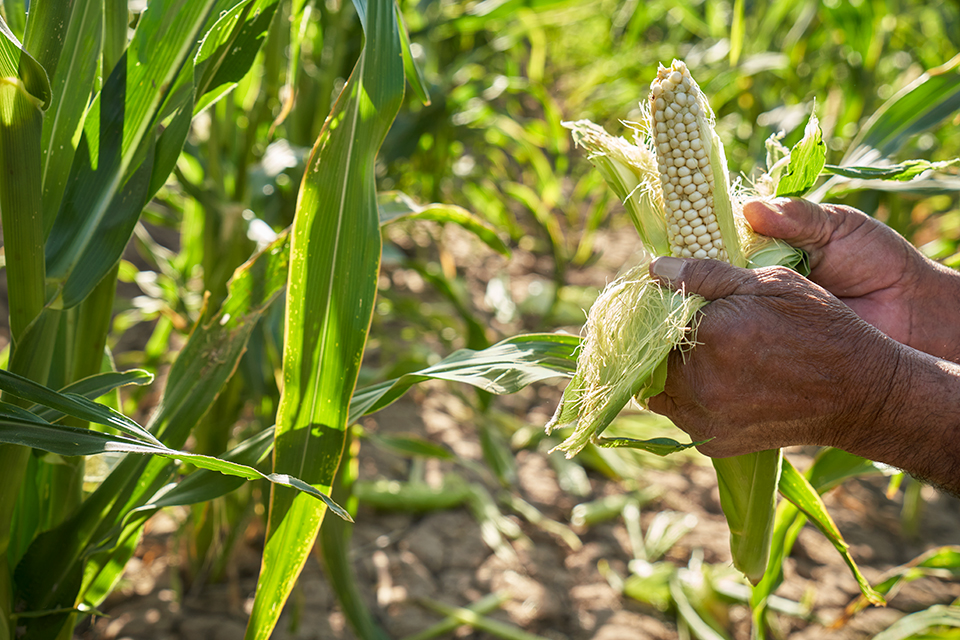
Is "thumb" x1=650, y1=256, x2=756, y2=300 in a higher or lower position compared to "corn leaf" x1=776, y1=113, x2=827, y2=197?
lower

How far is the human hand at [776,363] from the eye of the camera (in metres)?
0.73

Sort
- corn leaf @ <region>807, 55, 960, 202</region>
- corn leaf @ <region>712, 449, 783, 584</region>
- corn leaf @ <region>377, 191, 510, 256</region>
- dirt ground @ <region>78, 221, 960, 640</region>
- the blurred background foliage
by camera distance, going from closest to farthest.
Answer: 1. corn leaf @ <region>712, 449, 783, 584</region>
2. corn leaf @ <region>377, 191, 510, 256</region>
3. corn leaf @ <region>807, 55, 960, 202</region>
4. the blurred background foliage
5. dirt ground @ <region>78, 221, 960, 640</region>

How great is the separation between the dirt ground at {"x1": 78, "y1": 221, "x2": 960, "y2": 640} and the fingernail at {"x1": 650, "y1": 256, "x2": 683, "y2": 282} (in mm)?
1051

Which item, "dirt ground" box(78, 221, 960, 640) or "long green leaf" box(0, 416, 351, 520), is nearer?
"long green leaf" box(0, 416, 351, 520)

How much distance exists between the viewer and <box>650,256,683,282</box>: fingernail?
30.6 inches

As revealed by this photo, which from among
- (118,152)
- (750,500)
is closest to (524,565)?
(750,500)

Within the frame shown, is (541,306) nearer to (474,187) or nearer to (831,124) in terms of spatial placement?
(474,187)

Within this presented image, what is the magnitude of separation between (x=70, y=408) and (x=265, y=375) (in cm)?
68

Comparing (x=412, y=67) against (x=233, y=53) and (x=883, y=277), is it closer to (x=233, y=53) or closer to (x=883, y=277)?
(x=233, y=53)

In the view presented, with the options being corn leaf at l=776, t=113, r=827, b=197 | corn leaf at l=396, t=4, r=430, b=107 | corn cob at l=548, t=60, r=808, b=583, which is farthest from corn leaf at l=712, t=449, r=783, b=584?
corn leaf at l=396, t=4, r=430, b=107

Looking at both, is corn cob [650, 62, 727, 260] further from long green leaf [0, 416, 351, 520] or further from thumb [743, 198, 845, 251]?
long green leaf [0, 416, 351, 520]

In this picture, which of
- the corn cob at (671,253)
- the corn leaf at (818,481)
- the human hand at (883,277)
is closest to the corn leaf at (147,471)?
the corn cob at (671,253)

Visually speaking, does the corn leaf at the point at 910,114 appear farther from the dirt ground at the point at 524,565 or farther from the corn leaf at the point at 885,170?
the dirt ground at the point at 524,565

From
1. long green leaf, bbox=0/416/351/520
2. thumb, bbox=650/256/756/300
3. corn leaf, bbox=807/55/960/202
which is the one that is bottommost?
long green leaf, bbox=0/416/351/520
